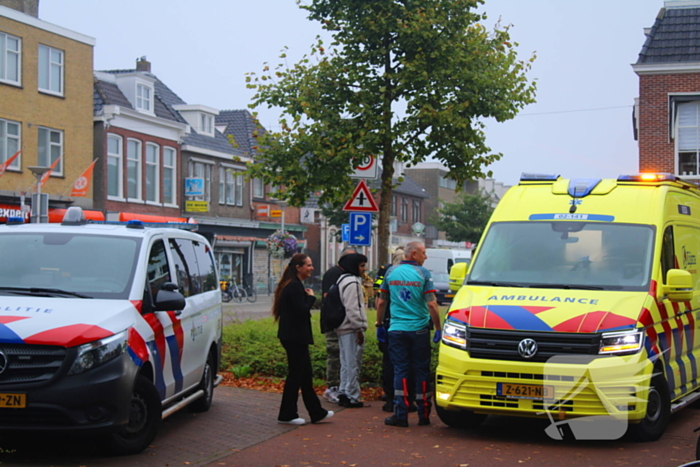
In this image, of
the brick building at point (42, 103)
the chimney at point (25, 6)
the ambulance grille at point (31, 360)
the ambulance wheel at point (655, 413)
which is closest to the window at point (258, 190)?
the brick building at point (42, 103)

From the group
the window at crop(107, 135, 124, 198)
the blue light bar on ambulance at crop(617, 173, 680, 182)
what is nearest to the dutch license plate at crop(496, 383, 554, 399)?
the blue light bar on ambulance at crop(617, 173, 680, 182)

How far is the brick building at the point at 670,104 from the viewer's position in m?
25.2

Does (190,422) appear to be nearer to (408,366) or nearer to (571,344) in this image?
(408,366)

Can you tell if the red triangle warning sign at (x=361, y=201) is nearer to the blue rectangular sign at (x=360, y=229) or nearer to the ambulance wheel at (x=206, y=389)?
the blue rectangular sign at (x=360, y=229)

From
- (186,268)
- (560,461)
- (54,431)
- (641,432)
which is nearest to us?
(54,431)

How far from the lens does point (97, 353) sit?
21.4 ft

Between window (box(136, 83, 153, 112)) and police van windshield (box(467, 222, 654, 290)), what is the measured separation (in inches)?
1297

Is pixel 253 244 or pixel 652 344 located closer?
pixel 652 344

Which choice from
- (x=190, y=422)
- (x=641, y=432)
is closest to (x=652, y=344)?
(x=641, y=432)

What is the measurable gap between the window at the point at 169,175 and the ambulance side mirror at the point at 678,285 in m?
35.5

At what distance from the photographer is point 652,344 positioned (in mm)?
7781

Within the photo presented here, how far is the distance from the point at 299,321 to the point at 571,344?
2695mm

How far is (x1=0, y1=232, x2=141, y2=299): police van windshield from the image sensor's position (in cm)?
721

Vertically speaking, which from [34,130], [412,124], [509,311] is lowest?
[509,311]
